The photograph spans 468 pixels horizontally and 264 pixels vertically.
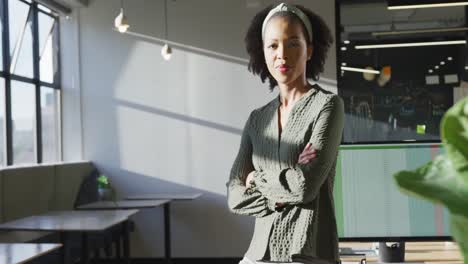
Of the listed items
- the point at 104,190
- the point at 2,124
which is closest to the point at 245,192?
the point at 2,124

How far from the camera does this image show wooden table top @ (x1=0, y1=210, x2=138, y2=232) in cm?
415

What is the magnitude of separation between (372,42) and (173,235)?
3.34 m

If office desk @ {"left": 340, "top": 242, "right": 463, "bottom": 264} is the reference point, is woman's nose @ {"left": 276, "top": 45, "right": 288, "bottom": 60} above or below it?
above

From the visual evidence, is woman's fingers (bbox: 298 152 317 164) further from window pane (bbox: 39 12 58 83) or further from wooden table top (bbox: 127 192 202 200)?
window pane (bbox: 39 12 58 83)

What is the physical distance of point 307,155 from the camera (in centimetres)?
144

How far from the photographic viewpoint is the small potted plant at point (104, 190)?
7043 mm

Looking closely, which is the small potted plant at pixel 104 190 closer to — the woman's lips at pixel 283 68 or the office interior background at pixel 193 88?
the office interior background at pixel 193 88

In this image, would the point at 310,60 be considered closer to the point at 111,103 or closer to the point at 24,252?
the point at 24,252

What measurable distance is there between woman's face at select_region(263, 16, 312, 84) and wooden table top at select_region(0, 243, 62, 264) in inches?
77.0

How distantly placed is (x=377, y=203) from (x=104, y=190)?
5.62 metres

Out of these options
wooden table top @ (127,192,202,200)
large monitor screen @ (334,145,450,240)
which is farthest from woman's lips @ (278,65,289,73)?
wooden table top @ (127,192,202,200)

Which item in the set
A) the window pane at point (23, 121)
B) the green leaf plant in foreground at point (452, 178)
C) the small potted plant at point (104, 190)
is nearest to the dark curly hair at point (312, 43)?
the green leaf plant in foreground at point (452, 178)

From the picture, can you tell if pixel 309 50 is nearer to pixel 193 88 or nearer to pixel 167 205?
pixel 167 205

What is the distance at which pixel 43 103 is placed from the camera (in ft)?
22.7
